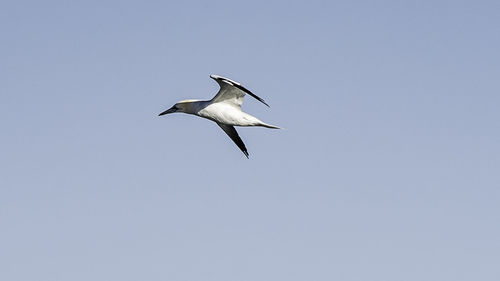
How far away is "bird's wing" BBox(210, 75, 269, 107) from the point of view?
6806cm

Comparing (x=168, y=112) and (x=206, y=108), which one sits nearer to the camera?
(x=206, y=108)

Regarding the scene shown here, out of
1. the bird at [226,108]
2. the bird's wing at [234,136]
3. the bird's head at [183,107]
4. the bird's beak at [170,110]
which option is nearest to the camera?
the bird at [226,108]

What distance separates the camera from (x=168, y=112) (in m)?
77.0

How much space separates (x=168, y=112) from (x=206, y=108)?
6268mm

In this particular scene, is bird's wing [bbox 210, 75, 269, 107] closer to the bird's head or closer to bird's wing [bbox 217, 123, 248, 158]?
the bird's head

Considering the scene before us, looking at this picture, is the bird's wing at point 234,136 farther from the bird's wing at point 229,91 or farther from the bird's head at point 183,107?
the bird's wing at point 229,91

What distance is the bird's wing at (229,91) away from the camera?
68062 millimetres

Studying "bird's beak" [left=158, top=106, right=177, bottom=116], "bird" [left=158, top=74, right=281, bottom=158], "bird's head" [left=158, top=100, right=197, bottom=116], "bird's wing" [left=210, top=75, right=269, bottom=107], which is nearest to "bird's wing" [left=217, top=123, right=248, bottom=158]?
"bird's beak" [left=158, top=106, right=177, bottom=116]

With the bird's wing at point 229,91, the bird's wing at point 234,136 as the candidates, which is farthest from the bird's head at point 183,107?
the bird's wing at point 234,136

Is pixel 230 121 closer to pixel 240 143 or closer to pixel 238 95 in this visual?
pixel 238 95

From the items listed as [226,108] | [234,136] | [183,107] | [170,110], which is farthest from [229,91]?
[234,136]

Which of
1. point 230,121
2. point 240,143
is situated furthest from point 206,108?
point 240,143

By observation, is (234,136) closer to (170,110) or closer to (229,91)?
(170,110)

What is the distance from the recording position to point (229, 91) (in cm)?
7031
